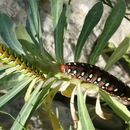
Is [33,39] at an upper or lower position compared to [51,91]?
upper

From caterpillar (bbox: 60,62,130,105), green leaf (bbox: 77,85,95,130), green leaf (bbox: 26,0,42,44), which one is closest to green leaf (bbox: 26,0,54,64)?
green leaf (bbox: 26,0,42,44)

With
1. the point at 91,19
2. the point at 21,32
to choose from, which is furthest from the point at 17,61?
the point at 91,19

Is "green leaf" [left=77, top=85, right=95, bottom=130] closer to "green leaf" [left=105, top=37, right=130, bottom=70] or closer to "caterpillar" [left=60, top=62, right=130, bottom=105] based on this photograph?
"caterpillar" [left=60, top=62, right=130, bottom=105]

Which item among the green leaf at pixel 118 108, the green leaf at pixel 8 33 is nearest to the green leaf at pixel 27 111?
the green leaf at pixel 8 33

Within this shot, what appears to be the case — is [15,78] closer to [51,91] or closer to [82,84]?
[51,91]

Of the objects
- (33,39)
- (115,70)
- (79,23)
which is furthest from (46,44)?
(33,39)

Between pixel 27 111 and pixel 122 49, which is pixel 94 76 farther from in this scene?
pixel 27 111
